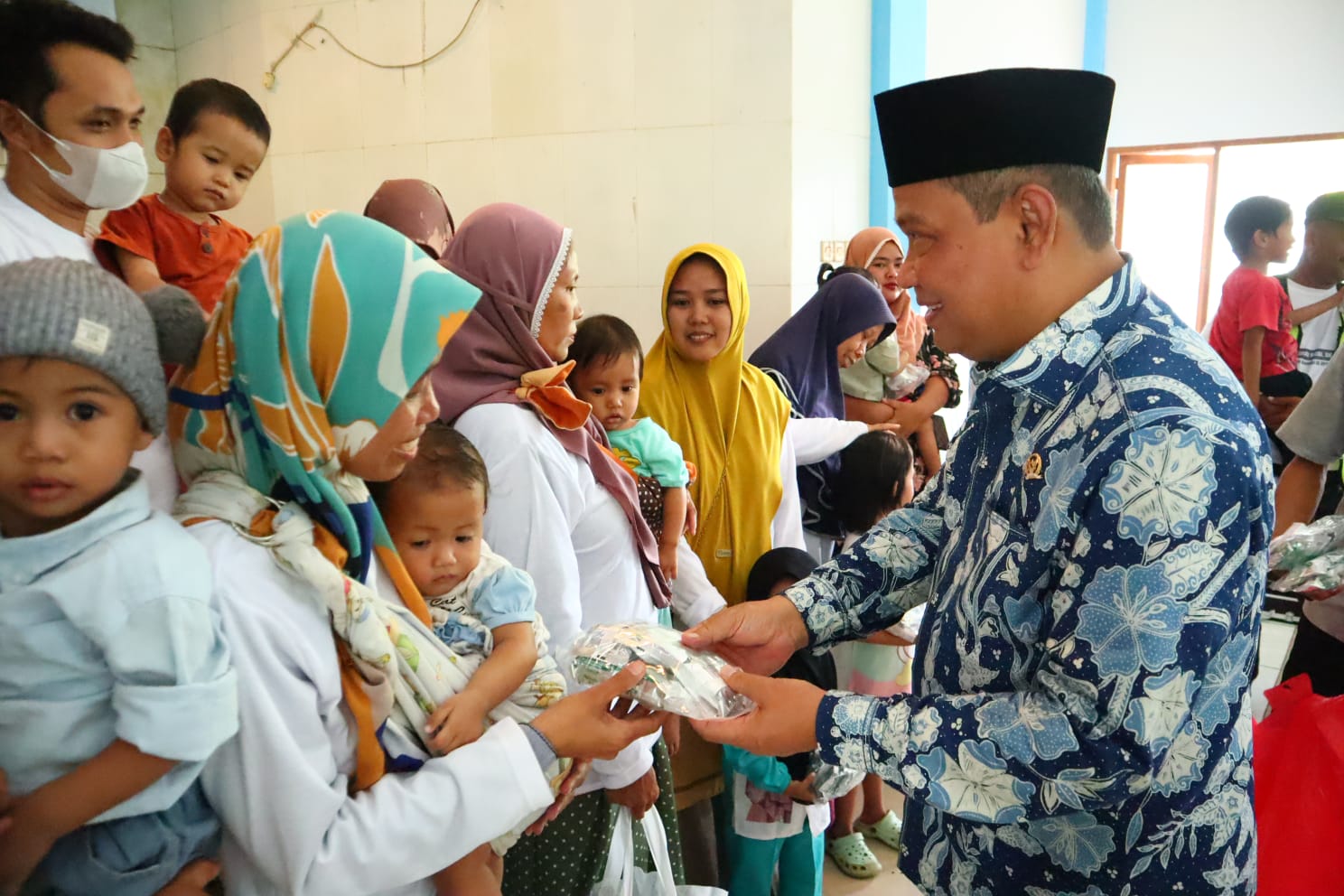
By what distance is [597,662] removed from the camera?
145cm

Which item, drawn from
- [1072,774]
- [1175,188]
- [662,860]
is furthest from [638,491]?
[1175,188]

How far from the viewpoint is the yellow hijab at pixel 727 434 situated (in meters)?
2.82

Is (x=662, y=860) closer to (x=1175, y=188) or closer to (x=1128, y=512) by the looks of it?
(x=1128, y=512)

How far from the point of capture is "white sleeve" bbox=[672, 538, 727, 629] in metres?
2.62

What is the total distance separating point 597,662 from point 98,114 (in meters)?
1.50

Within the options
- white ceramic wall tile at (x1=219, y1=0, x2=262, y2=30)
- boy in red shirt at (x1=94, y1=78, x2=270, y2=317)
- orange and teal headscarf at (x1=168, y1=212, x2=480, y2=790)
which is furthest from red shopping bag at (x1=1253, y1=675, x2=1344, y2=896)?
white ceramic wall tile at (x1=219, y1=0, x2=262, y2=30)

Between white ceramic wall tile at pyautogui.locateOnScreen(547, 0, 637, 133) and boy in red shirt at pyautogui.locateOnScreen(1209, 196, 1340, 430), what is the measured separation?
11.2ft

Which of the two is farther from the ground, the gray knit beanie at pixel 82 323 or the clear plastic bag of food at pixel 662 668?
the gray knit beanie at pixel 82 323

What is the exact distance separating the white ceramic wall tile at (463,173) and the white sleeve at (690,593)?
2.48m

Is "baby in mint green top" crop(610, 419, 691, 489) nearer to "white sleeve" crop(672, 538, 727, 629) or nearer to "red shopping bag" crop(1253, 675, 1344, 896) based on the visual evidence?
"white sleeve" crop(672, 538, 727, 629)

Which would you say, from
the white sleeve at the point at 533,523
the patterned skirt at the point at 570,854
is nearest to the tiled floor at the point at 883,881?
the patterned skirt at the point at 570,854

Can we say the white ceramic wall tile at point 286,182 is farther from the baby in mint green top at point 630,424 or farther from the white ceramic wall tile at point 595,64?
the baby in mint green top at point 630,424

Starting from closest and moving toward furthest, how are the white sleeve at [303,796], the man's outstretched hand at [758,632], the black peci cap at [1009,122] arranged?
1. the white sleeve at [303,796]
2. the black peci cap at [1009,122]
3. the man's outstretched hand at [758,632]

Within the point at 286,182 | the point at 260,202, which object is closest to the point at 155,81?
the point at 260,202
